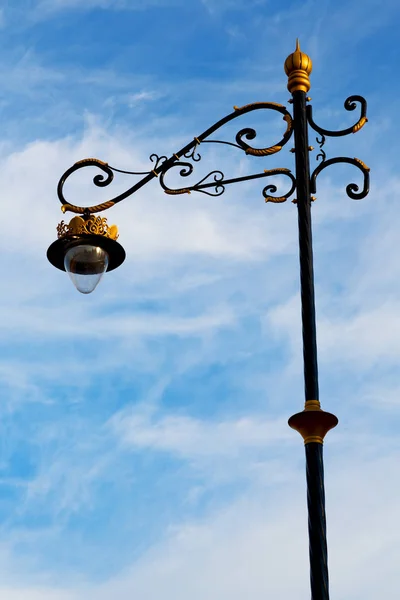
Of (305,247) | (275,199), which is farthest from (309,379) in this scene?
(275,199)

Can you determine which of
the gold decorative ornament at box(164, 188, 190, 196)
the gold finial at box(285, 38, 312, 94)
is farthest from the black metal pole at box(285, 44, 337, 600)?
the gold decorative ornament at box(164, 188, 190, 196)

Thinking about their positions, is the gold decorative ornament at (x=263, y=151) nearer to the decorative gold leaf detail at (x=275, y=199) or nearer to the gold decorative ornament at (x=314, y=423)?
the decorative gold leaf detail at (x=275, y=199)

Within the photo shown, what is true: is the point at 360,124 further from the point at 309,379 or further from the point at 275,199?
the point at 309,379

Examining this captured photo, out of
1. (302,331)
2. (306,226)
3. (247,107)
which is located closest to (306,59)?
(247,107)

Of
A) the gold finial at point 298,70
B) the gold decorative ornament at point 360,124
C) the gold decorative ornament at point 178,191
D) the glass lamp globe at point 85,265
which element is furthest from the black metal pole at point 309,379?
the glass lamp globe at point 85,265

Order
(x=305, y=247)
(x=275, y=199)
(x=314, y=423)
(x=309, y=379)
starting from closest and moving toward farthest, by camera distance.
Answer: (x=314, y=423), (x=309, y=379), (x=305, y=247), (x=275, y=199)

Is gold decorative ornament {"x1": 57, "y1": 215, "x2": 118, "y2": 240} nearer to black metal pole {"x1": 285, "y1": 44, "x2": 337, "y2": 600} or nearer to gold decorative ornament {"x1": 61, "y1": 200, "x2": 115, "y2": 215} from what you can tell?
gold decorative ornament {"x1": 61, "y1": 200, "x2": 115, "y2": 215}

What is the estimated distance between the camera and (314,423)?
11258 millimetres

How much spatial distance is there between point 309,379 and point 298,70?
336 centimetres

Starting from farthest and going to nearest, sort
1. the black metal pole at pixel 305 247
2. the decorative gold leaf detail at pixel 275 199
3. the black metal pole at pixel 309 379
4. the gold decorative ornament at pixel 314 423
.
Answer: the decorative gold leaf detail at pixel 275 199 → the black metal pole at pixel 305 247 → the gold decorative ornament at pixel 314 423 → the black metal pole at pixel 309 379

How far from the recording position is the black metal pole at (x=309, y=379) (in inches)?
426

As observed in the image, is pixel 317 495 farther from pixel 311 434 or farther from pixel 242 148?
pixel 242 148

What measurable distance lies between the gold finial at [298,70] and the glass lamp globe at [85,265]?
246 cm

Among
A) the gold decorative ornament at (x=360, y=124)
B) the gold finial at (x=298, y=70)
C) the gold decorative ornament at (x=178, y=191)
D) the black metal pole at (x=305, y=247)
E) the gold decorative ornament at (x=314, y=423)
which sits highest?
the gold finial at (x=298, y=70)
